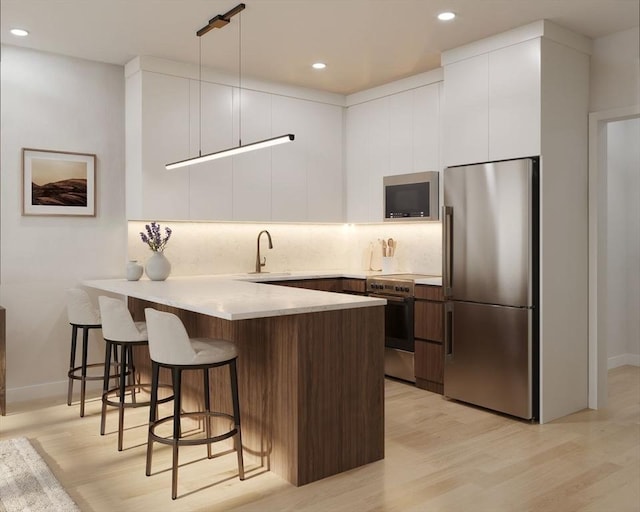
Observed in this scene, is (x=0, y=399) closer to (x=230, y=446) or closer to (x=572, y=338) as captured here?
(x=230, y=446)

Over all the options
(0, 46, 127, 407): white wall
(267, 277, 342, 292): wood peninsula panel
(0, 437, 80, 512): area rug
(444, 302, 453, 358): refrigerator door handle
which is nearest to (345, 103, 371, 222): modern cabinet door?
(267, 277, 342, 292): wood peninsula panel

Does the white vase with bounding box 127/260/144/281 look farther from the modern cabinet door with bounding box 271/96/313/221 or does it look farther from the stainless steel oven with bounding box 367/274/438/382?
the stainless steel oven with bounding box 367/274/438/382

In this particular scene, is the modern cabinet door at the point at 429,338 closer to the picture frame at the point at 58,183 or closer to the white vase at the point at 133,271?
the white vase at the point at 133,271

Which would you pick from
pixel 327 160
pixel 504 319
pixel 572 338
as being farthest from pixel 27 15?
pixel 572 338

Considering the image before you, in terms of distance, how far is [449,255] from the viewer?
4.58 metres

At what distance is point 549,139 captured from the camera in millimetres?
4188

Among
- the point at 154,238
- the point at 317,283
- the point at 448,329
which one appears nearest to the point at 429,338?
the point at 448,329

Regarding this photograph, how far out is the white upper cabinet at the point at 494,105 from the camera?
4168 millimetres

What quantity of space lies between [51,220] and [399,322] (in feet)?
10.1

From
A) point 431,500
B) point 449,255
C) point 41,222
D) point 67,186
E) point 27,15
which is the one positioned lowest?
point 431,500

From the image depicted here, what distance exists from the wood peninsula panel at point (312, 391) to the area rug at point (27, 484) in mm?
1053

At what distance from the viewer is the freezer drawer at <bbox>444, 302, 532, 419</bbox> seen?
4164 mm

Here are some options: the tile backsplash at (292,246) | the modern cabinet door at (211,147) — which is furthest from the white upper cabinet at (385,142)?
the modern cabinet door at (211,147)

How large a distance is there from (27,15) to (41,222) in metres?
1.61
